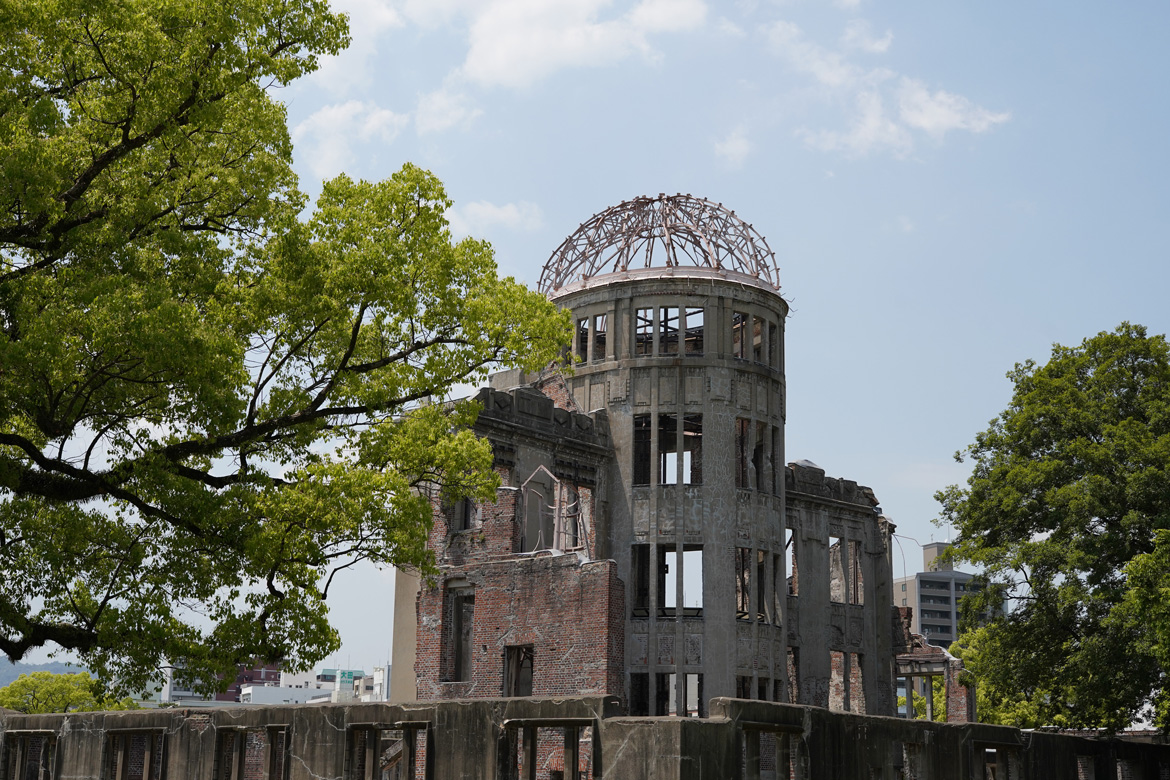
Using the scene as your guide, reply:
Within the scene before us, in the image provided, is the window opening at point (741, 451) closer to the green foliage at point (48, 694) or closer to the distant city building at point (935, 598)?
the green foliage at point (48, 694)

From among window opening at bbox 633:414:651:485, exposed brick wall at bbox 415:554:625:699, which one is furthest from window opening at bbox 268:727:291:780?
window opening at bbox 633:414:651:485

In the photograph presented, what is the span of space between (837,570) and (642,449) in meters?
8.91

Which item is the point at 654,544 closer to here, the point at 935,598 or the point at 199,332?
the point at 199,332

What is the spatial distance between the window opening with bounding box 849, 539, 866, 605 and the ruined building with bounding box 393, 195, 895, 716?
1097 millimetres

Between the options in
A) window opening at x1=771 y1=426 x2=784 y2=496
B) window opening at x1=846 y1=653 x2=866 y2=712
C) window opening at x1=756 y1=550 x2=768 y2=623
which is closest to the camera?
window opening at x1=756 y1=550 x2=768 y2=623

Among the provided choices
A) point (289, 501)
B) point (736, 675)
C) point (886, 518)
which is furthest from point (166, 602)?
point (886, 518)

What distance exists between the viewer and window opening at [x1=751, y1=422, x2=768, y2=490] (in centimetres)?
3325

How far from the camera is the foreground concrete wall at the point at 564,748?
12234 millimetres

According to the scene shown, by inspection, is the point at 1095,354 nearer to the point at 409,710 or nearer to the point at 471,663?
the point at 471,663

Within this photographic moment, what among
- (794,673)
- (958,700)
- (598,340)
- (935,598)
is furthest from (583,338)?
(935,598)

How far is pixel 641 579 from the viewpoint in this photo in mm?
33656

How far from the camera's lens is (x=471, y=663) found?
2908 centimetres

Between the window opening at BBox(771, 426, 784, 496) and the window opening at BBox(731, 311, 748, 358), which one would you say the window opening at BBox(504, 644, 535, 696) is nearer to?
the window opening at BBox(771, 426, 784, 496)

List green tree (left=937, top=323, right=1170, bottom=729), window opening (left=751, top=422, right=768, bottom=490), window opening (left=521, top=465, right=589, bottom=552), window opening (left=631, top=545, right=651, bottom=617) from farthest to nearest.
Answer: window opening (left=751, top=422, right=768, bottom=490) < window opening (left=631, top=545, right=651, bottom=617) < window opening (left=521, top=465, right=589, bottom=552) < green tree (left=937, top=323, right=1170, bottom=729)
